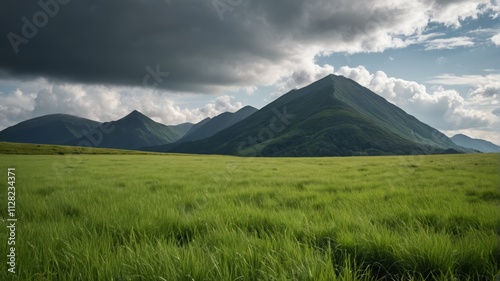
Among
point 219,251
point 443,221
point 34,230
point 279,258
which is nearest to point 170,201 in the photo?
point 34,230

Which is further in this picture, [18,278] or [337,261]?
[337,261]

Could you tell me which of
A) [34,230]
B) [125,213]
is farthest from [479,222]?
[34,230]

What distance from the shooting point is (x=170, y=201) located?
22.8 feet

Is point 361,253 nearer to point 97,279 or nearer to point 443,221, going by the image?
point 443,221

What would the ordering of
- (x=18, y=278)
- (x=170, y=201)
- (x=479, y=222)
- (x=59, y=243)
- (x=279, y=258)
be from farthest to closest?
(x=170, y=201)
(x=479, y=222)
(x=59, y=243)
(x=279, y=258)
(x=18, y=278)

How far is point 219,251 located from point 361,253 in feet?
5.99

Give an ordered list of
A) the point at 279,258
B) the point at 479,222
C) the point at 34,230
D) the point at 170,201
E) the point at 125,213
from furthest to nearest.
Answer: the point at 170,201 → the point at 125,213 → the point at 479,222 → the point at 34,230 → the point at 279,258

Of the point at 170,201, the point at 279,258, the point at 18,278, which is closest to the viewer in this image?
the point at 18,278

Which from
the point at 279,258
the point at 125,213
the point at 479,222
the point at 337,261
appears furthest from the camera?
the point at 125,213

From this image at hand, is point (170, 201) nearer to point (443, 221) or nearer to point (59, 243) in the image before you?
point (59, 243)

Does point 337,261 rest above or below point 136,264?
below

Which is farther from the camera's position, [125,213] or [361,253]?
[125,213]

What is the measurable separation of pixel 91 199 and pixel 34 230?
367cm

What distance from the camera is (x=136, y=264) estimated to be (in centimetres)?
256
